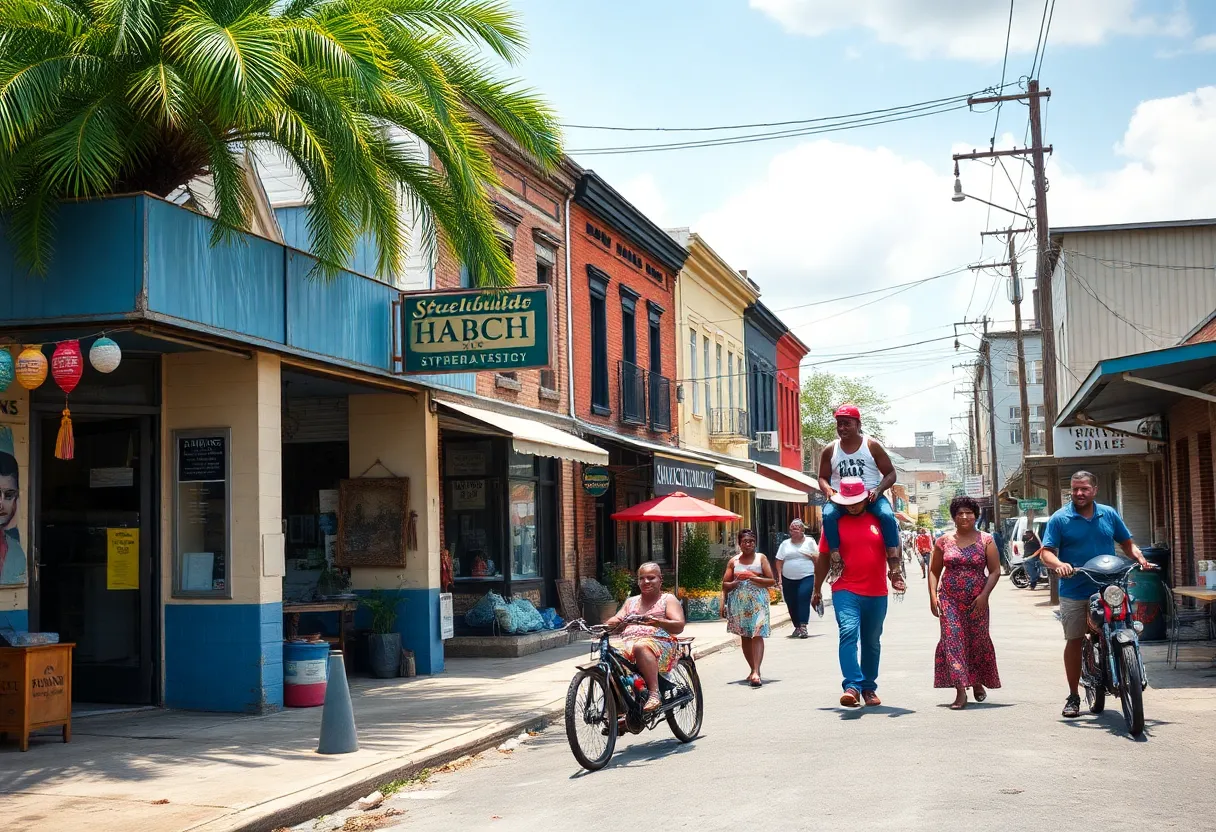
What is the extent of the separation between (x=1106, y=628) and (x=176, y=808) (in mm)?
6064

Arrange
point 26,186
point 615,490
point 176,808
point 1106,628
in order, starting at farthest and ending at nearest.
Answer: point 615,490, point 26,186, point 1106,628, point 176,808

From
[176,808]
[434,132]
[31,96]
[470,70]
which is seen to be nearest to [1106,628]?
[176,808]

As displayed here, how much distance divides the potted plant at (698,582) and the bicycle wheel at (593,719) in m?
15.0

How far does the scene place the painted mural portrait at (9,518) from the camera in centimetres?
1080

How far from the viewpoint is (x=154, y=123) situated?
1068cm

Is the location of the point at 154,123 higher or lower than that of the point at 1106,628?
higher

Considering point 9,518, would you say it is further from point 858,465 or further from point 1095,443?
point 1095,443

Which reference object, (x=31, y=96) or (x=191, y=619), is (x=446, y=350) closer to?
(x=191, y=619)

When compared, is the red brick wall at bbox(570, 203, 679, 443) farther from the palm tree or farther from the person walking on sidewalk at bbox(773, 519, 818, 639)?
the palm tree

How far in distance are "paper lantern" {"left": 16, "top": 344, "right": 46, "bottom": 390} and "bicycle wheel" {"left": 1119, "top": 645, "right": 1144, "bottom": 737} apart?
26.4ft

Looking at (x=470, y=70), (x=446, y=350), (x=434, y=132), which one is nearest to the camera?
(x=434, y=132)

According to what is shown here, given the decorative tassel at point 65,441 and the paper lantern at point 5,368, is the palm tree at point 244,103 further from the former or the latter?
the decorative tassel at point 65,441

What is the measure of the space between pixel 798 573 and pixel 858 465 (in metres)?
9.30

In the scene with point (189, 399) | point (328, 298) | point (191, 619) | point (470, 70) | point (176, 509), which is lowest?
point (191, 619)
